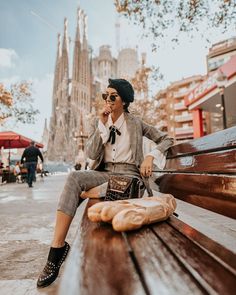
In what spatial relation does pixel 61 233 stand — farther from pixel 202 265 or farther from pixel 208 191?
pixel 202 265

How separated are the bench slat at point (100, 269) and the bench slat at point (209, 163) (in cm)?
74

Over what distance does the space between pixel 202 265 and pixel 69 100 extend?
8111cm

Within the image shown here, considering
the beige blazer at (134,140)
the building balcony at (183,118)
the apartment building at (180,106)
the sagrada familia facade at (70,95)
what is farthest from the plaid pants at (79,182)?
the sagrada familia facade at (70,95)

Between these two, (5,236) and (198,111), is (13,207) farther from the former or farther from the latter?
(198,111)

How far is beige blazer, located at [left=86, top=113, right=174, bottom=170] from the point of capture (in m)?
2.00

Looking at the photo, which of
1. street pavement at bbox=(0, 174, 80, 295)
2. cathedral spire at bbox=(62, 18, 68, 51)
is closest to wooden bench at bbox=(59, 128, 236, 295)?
street pavement at bbox=(0, 174, 80, 295)

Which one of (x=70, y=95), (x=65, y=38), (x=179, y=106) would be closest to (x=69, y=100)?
(x=70, y=95)

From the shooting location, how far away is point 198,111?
13.1 m

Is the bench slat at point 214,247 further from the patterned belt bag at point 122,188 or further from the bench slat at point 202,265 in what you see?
the patterned belt bag at point 122,188

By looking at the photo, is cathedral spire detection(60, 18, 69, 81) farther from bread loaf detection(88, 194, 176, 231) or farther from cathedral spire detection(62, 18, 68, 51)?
bread loaf detection(88, 194, 176, 231)

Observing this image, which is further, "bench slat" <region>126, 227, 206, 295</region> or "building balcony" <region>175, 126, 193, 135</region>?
"building balcony" <region>175, 126, 193, 135</region>

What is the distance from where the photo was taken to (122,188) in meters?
1.47

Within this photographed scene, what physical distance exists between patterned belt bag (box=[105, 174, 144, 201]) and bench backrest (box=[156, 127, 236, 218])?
1.41ft

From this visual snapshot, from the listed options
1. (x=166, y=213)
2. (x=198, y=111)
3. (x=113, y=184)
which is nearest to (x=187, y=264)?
(x=166, y=213)
